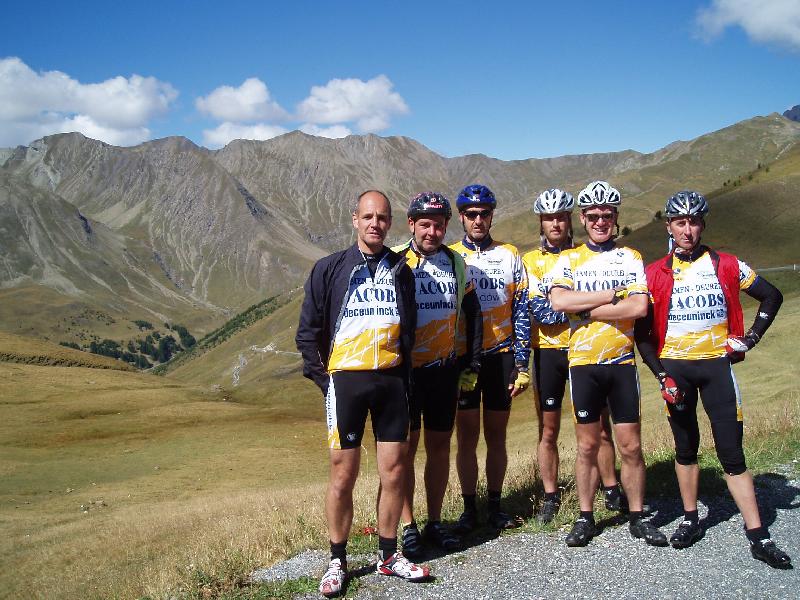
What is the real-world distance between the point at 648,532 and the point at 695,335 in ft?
6.04

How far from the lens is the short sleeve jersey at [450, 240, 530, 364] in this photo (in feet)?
23.3

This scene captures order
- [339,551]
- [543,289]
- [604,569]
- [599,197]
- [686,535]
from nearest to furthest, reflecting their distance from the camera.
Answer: [604,569], [339,551], [686,535], [599,197], [543,289]

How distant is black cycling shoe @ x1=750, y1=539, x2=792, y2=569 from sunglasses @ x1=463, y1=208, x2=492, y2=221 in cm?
384

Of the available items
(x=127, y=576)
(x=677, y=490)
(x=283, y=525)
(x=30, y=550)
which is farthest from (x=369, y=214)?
(x=30, y=550)

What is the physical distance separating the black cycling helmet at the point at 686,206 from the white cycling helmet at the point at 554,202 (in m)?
1.16

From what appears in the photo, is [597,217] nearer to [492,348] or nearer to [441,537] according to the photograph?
[492,348]

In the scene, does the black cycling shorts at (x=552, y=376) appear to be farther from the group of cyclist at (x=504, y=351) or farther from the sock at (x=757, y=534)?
the sock at (x=757, y=534)

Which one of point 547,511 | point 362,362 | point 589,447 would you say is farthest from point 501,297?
point 547,511

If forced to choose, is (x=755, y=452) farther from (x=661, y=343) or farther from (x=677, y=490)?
(x=661, y=343)

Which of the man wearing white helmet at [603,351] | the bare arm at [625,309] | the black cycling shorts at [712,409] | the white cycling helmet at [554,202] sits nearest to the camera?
the black cycling shorts at [712,409]

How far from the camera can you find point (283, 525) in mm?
8250

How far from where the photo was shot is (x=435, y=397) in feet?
21.5

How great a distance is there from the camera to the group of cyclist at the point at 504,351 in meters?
5.89

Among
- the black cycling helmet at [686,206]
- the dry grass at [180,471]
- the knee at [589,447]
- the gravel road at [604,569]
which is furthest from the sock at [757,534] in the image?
the black cycling helmet at [686,206]
